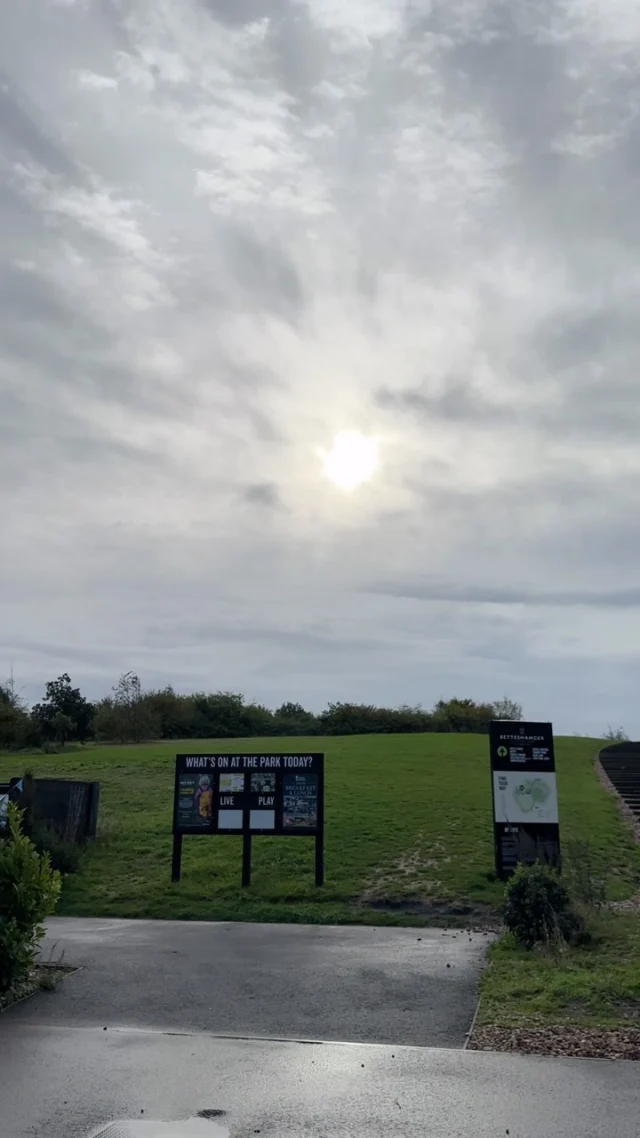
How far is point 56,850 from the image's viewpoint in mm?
16250

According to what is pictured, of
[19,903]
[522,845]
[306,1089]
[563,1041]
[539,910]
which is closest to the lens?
[306,1089]

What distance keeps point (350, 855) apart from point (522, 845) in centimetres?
337

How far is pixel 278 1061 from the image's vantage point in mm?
6664

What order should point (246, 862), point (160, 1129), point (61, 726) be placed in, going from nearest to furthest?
point (160, 1129)
point (246, 862)
point (61, 726)

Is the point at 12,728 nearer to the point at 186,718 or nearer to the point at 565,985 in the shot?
the point at 186,718

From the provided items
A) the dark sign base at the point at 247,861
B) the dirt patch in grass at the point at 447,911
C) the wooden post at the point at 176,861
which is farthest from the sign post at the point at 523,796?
the wooden post at the point at 176,861

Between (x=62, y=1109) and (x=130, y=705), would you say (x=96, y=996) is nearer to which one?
(x=62, y=1109)

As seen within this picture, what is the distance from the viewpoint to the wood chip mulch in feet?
21.6

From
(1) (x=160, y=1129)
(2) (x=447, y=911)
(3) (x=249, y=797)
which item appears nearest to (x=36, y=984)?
(1) (x=160, y=1129)

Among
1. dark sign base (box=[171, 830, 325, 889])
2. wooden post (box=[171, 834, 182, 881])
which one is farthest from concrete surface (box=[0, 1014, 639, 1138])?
wooden post (box=[171, 834, 182, 881])

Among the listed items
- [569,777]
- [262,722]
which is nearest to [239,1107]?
[569,777]

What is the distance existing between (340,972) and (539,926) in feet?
7.49

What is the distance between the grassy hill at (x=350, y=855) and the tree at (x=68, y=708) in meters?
24.2

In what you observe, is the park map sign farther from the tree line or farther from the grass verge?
the tree line
